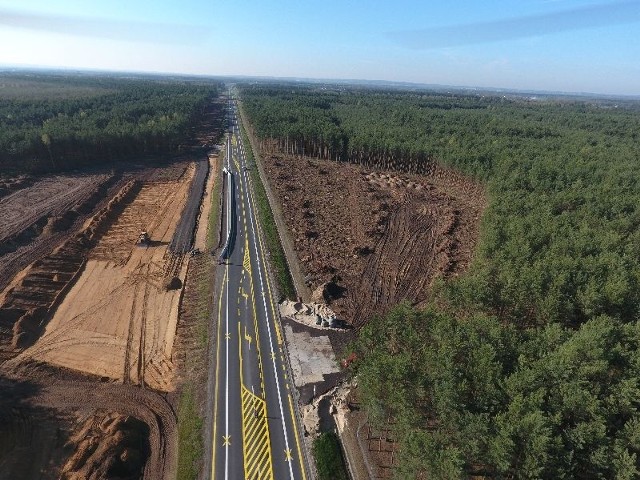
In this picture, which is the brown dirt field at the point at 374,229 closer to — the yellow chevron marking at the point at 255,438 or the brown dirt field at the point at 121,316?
the yellow chevron marking at the point at 255,438

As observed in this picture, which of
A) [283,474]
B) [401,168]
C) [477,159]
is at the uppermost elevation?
[477,159]

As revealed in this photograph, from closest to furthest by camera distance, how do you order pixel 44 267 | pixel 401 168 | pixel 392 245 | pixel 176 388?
pixel 176 388 < pixel 44 267 < pixel 392 245 < pixel 401 168

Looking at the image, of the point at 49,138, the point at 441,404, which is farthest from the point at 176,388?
the point at 49,138

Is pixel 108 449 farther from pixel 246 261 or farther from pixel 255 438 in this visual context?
pixel 246 261

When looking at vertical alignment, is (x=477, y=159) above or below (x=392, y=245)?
above

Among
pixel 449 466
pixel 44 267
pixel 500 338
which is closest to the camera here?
pixel 449 466

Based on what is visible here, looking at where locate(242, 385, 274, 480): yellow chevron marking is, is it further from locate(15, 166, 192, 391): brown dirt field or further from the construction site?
locate(15, 166, 192, 391): brown dirt field

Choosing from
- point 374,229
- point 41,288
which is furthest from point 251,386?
point 374,229

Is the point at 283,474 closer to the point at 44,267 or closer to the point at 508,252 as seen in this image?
the point at 508,252

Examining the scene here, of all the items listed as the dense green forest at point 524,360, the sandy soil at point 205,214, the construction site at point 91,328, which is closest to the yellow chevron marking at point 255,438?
the construction site at point 91,328
